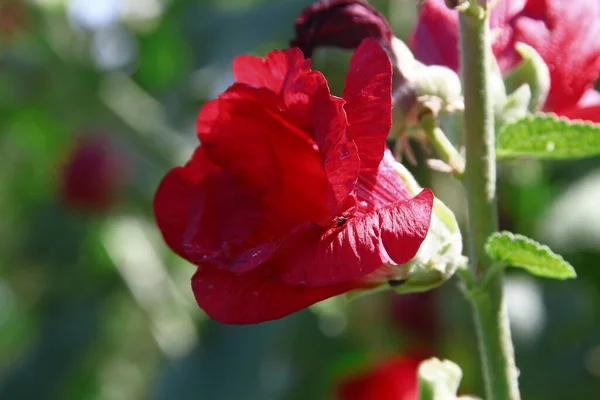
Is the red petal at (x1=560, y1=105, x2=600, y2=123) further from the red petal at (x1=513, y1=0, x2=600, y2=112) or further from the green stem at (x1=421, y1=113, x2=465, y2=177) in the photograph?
the green stem at (x1=421, y1=113, x2=465, y2=177)

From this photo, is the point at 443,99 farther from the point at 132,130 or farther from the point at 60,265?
the point at 60,265

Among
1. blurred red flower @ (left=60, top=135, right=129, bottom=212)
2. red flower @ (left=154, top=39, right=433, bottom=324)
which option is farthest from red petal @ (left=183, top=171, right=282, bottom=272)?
blurred red flower @ (left=60, top=135, right=129, bottom=212)

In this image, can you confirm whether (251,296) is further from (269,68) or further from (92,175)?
(92,175)

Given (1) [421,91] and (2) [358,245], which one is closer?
(2) [358,245]

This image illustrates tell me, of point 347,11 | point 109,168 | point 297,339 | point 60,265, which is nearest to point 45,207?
point 60,265

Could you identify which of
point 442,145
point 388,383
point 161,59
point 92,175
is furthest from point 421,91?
point 161,59

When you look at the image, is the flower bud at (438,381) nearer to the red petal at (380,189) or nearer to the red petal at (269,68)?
the red petal at (380,189)

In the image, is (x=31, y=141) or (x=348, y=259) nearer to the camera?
(x=348, y=259)
